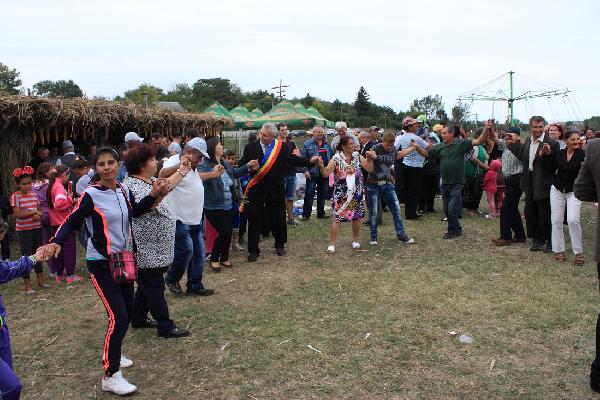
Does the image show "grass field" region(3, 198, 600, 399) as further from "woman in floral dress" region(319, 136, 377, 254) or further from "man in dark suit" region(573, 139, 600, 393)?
"woman in floral dress" region(319, 136, 377, 254)

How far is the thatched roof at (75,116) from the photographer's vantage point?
9.07 metres

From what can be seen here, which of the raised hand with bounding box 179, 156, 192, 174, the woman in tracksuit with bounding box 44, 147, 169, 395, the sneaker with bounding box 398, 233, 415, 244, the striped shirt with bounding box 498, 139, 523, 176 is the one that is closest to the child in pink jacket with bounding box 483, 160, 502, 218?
the striped shirt with bounding box 498, 139, 523, 176

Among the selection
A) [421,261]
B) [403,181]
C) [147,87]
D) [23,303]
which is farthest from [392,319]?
[147,87]

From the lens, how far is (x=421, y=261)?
7.27 meters

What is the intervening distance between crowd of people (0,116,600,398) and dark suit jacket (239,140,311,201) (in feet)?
0.05

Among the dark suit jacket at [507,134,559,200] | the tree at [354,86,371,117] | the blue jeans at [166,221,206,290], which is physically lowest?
the blue jeans at [166,221,206,290]

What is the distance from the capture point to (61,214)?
22.3 feet

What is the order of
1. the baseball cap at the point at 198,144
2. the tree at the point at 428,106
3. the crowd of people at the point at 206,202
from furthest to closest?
the tree at the point at 428,106 < the baseball cap at the point at 198,144 < the crowd of people at the point at 206,202

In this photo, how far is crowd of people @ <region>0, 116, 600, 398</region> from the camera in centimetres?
371

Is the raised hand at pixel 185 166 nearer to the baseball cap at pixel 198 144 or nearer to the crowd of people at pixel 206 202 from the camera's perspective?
the crowd of people at pixel 206 202

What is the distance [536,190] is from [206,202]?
16.1 feet

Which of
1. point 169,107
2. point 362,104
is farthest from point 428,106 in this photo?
point 169,107

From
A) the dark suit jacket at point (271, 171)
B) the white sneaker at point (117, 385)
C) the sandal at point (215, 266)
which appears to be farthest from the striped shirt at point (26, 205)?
the white sneaker at point (117, 385)

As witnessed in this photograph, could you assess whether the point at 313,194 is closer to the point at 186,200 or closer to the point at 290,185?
the point at 290,185
